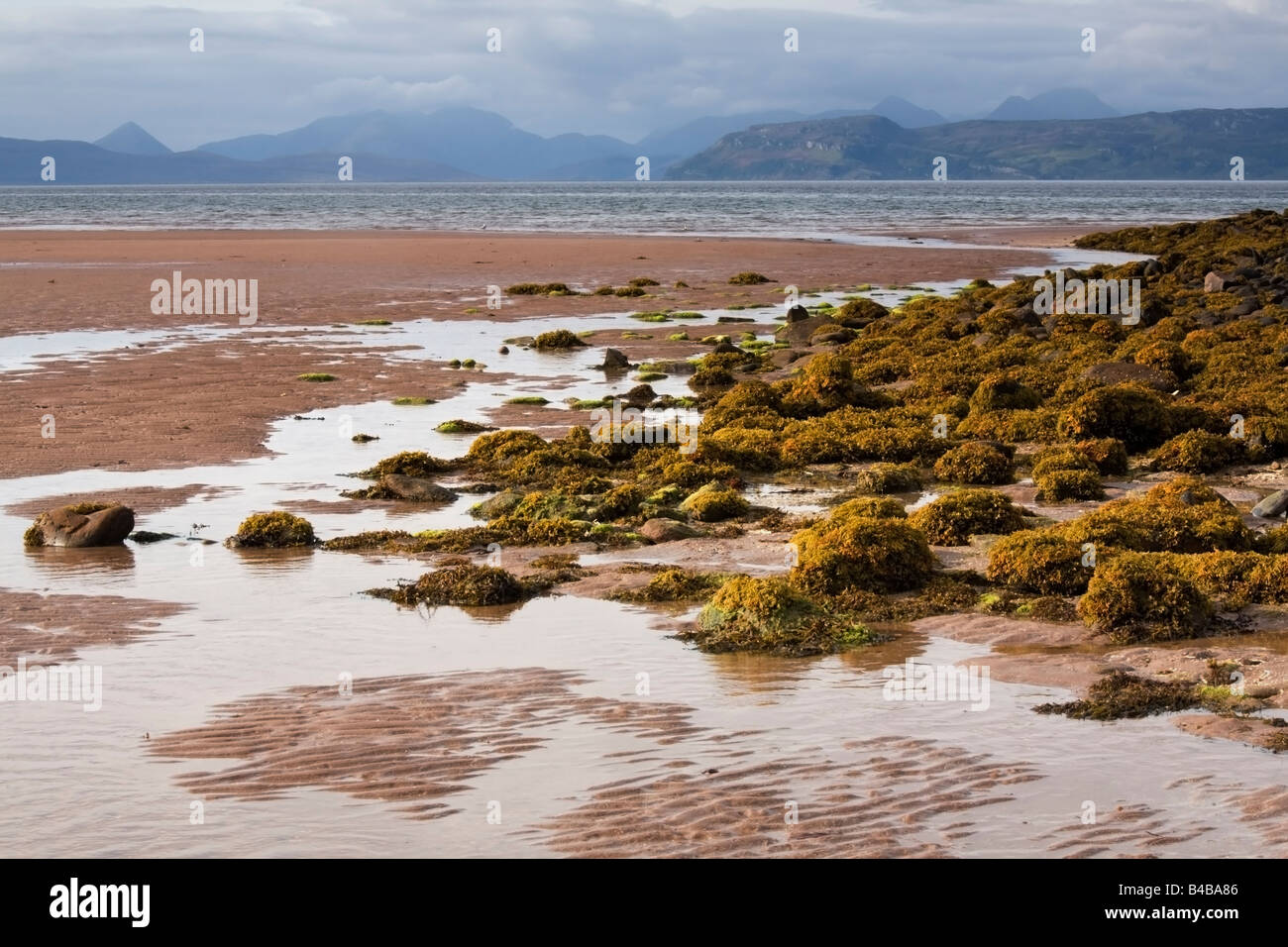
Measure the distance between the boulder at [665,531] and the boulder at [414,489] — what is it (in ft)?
9.36

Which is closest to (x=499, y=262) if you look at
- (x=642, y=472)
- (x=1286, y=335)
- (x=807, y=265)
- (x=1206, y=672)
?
(x=807, y=265)

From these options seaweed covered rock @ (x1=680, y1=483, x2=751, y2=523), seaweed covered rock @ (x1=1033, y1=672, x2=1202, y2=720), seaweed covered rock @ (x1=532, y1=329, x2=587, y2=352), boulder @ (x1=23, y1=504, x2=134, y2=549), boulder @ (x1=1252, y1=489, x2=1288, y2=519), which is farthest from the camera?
seaweed covered rock @ (x1=532, y1=329, x2=587, y2=352)

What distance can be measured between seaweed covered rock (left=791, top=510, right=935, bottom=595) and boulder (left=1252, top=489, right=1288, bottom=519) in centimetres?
428

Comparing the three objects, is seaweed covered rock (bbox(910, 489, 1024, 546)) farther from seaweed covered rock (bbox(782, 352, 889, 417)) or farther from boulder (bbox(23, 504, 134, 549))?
boulder (bbox(23, 504, 134, 549))

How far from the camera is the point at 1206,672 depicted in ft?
31.6

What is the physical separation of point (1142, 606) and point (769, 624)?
2.85 metres

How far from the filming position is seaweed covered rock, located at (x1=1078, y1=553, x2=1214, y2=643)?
10648 mm

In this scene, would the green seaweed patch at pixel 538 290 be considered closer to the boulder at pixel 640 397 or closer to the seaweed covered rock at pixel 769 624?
the boulder at pixel 640 397

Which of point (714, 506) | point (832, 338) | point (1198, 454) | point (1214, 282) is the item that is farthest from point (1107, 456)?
point (1214, 282)

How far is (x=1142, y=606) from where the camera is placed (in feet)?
35.6

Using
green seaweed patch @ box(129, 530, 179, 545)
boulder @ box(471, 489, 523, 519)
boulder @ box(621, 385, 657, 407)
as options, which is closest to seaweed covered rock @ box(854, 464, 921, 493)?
boulder @ box(471, 489, 523, 519)

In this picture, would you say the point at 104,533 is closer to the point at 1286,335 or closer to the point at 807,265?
the point at 1286,335

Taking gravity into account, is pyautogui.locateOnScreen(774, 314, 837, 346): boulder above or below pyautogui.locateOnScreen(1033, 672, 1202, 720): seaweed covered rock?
above

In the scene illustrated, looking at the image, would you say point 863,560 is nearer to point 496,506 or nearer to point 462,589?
point 462,589
